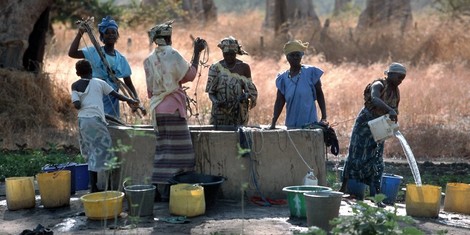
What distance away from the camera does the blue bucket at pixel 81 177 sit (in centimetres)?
852

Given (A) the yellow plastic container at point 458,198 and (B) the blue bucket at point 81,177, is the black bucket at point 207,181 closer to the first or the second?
(B) the blue bucket at point 81,177

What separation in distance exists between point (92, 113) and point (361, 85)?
943 cm

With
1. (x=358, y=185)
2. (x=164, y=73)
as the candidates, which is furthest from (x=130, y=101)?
(x=358, y=185)

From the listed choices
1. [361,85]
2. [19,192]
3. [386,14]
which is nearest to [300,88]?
[19,192]

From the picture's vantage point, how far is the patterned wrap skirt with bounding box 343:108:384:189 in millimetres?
7949

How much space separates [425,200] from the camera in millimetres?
7418

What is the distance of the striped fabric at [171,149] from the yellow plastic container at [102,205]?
2.35 feet

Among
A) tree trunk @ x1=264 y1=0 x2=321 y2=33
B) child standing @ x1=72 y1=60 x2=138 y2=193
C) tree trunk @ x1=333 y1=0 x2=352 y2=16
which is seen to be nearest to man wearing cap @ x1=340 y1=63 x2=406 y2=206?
child standing @ x1=72 y1=60 x2=138 y2=193

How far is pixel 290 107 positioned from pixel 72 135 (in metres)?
6.05

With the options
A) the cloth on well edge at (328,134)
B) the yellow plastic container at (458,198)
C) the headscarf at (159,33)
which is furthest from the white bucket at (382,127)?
the headscarf at (159,33)

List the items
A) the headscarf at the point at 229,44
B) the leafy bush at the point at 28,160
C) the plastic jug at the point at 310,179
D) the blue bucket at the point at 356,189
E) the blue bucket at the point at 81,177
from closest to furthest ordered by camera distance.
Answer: the plastic jug at the point at 310,179 → the headscarf at the point at 229,44 → the blue bucket at the point at 356,189 → the blue bucket at the point at 81,177 → the leafy bush at the point at 28,160

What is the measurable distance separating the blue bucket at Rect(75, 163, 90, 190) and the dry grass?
1.55 metres

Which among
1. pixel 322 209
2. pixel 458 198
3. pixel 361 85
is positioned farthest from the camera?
pixel 361 85

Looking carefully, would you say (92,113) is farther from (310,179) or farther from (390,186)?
(390,186)
